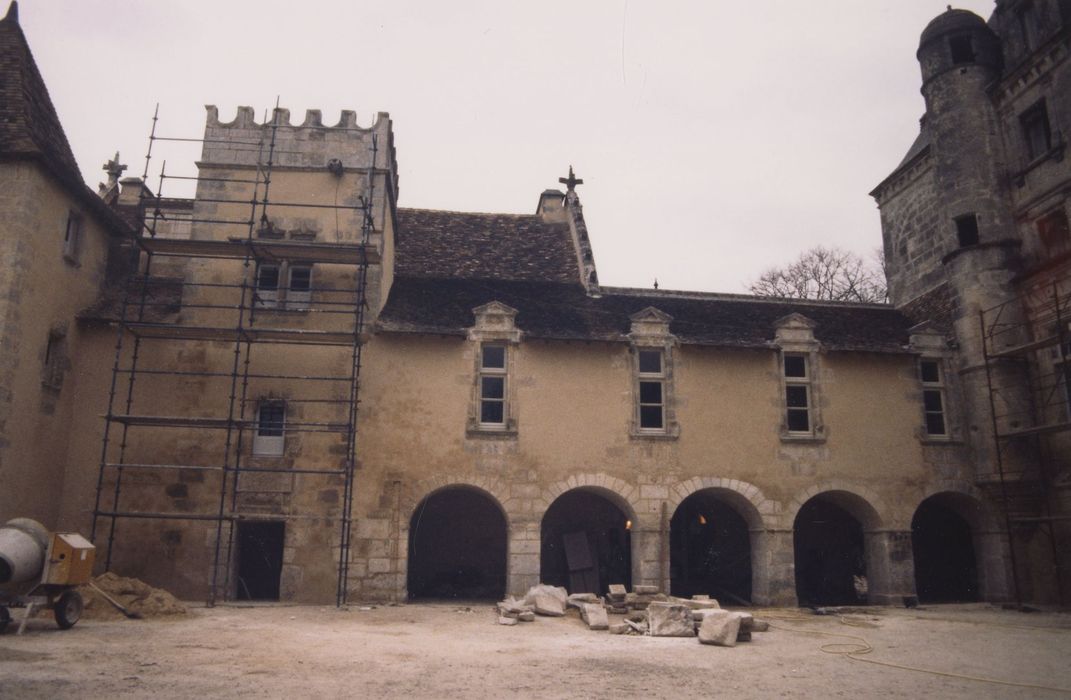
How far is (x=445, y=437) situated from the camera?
626 inches

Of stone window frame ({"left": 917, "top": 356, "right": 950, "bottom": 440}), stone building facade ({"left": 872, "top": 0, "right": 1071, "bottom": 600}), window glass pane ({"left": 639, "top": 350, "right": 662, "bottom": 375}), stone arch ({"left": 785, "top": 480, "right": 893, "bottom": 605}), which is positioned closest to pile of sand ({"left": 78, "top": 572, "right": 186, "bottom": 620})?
window glass pane ({"left": 639, "top": 350, "right": 662, "bottom": 375})

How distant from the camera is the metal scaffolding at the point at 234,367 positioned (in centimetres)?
1494

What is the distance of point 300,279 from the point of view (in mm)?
16828

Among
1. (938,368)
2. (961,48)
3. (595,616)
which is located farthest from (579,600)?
(961,48)

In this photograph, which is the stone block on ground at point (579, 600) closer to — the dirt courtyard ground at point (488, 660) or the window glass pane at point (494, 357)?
the dirt courtyard ground at point (488, 660)

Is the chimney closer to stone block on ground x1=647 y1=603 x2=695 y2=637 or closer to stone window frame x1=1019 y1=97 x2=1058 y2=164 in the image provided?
stone window frame x1=1019 y1=97 x2=1058 y2=164

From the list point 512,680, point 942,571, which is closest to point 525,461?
point 512,680

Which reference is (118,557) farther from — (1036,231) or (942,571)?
(1036,231)

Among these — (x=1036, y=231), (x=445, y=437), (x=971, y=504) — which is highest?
(x=1036, y=231)

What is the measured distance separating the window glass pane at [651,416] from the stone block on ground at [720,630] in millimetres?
6334

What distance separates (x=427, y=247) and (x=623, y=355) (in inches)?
237

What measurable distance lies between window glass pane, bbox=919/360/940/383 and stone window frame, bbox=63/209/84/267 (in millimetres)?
18603

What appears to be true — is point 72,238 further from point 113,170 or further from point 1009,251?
point 1009,251

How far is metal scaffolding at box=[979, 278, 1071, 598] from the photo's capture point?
15.9 metres
